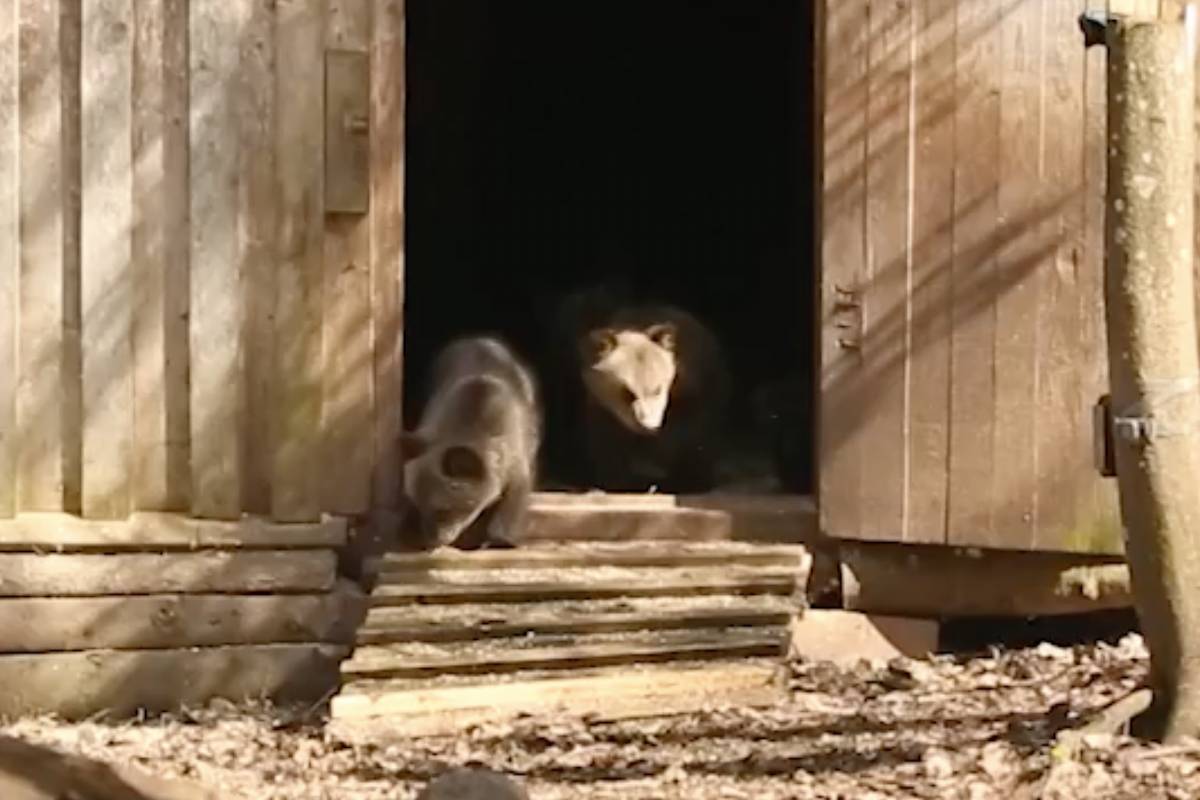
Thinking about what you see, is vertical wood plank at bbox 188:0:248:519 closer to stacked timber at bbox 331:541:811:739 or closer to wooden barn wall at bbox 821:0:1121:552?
stacked timber at bbox 331:541:811:739

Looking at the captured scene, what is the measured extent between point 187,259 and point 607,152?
18.1ft

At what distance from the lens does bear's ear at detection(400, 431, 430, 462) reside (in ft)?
28.6

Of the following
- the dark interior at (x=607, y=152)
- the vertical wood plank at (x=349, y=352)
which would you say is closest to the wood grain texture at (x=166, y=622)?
the vertical wood plank at (x=349, y=352)

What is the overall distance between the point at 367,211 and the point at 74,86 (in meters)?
1.09

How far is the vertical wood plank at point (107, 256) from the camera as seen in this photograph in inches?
318

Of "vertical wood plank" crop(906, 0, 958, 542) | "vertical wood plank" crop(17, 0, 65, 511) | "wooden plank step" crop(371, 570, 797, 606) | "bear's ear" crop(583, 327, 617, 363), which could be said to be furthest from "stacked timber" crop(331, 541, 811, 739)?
"bear's ear" crop(583, 327, 617, 363)

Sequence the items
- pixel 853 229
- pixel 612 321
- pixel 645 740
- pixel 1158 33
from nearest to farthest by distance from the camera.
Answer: pixel 1158 33
pixel 645 740
pixel 853 229
pixel 612 321

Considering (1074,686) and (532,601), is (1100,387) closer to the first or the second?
(1074,686)

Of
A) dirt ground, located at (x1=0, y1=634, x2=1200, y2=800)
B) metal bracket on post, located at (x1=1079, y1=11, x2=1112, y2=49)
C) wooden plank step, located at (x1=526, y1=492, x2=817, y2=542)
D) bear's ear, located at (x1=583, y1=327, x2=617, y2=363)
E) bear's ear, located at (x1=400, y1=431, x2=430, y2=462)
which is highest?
metal bracket on post, located at (x1=1079, y1=11, x2=1112, y2=49)

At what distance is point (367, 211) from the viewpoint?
27.5ft

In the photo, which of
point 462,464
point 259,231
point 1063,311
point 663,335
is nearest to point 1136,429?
point 1063,311

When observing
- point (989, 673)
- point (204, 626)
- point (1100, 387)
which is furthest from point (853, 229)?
point (204, 626)

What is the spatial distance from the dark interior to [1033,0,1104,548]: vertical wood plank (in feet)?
13.1

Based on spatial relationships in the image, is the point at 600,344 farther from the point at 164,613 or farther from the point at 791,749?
the point at 791,749
